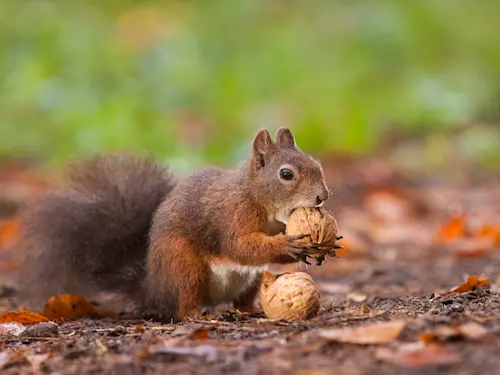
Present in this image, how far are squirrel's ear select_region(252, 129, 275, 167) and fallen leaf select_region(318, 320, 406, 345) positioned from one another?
1146 mm

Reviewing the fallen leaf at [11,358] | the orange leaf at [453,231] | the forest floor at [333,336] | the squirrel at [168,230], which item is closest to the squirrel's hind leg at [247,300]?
the squirrel at [168,230]

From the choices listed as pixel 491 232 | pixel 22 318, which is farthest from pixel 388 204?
pixel 22 318

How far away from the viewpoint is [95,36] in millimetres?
11273

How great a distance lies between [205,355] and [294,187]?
1081 mm

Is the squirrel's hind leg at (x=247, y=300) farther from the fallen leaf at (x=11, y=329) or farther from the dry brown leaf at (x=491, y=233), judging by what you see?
the dry brown leaf at (x=491, y=233)

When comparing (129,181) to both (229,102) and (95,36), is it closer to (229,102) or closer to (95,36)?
(229,102)

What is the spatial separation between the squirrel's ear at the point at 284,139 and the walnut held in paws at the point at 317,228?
0.41m

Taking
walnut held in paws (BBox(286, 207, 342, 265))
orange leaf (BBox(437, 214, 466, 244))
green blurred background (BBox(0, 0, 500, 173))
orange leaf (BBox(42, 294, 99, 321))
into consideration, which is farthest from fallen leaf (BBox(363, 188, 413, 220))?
walnut held in paws (BBox(286, 207, 342, 265))

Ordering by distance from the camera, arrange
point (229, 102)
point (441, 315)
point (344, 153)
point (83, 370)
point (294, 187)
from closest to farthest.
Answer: point (83, 370), point (441, 315), point (294, 187), point (344, 153), point (229, 102)

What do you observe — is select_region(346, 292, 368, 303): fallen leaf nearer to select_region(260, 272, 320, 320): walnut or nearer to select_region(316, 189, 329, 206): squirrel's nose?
select_region(316, 189, 329, 206): squirrel's nose

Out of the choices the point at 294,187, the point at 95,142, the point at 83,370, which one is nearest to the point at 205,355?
the point at 83,370

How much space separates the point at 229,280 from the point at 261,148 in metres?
0.51

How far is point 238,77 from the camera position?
35.1ft

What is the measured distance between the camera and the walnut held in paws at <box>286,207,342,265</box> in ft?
10.0
